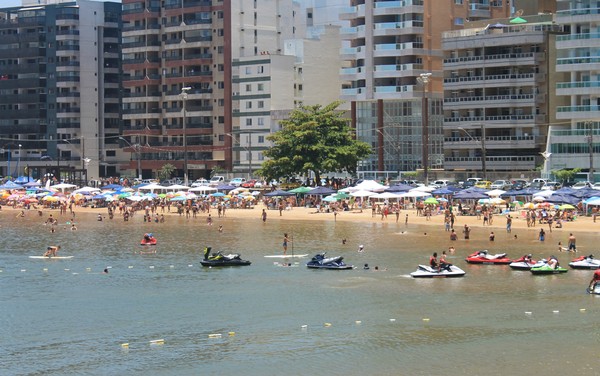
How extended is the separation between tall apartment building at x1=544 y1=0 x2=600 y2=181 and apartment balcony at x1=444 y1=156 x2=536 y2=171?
7.95 meters

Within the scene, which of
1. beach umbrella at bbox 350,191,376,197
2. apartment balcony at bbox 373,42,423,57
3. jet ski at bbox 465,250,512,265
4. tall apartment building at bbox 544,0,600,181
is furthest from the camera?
apartment balcony at bbox 373,42,423,57

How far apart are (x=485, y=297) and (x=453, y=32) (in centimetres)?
9247

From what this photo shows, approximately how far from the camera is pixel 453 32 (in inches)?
5817

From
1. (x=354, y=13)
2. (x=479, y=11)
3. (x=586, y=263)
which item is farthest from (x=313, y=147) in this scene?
(x=586, y=263)

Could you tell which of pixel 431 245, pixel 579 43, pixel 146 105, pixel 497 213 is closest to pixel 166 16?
pixel 146 105

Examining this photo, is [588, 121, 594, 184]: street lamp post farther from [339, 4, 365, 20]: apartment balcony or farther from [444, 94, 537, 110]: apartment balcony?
[339, 4, 365, 20]: apartment balcony

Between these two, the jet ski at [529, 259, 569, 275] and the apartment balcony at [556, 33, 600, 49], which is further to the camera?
the apartment balcony at [556, 33, 600, 49]

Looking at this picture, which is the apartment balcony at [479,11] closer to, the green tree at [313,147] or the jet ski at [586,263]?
the green tree at [313,147]

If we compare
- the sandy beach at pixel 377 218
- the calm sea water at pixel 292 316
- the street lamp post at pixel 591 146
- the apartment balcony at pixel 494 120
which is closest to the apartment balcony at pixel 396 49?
the apartment balcony at pixel 494 120

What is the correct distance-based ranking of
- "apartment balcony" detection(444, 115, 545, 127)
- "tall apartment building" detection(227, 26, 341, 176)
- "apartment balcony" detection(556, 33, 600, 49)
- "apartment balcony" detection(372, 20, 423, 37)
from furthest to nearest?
1. "tall apartment building" detection(227, 26, 341, 176)
2. "apartment balcony" detection(372, 20, 423, 37)
3. "apartment balcony" detection(444, 115, 545, 127)
4. "apartment balcony" detection(556, 33, 600, 49)

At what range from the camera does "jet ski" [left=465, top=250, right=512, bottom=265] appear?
73000 millimetres

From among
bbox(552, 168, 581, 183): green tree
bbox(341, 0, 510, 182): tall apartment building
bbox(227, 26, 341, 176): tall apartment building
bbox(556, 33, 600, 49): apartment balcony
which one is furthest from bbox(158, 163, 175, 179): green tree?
bbox(552, 168, 581, 183): green tree

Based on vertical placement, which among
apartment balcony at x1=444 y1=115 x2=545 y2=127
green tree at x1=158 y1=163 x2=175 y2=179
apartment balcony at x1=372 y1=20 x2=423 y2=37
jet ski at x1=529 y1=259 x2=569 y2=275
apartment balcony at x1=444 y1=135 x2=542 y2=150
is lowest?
jet ski at x1=529 y1=259 x2=569 y2=275

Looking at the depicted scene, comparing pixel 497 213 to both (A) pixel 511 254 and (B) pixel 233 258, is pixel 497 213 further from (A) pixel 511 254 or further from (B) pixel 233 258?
(B) pixel 233 258
